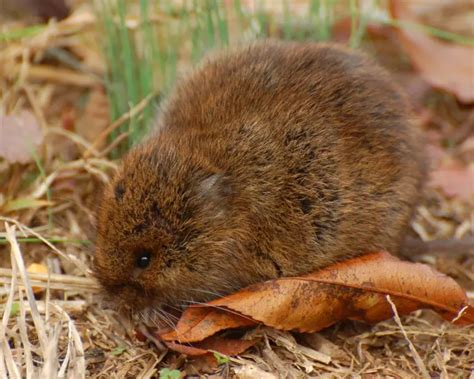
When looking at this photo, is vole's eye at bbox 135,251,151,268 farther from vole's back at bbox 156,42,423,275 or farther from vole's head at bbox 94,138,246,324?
vole's back at bbox 156,42,423,275

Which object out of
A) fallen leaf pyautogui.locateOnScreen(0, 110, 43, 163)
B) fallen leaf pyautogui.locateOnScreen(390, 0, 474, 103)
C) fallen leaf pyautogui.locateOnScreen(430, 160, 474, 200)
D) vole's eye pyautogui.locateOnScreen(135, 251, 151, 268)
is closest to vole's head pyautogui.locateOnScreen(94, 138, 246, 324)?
vole's eye pyautogui.locateOnScreen(135, 251, 151, 268)

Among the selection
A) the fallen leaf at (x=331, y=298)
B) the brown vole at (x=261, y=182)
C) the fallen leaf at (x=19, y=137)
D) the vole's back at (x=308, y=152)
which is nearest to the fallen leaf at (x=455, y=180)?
the brown vole at (x=261, y=182)

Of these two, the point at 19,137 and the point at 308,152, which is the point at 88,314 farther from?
the point at 308,152

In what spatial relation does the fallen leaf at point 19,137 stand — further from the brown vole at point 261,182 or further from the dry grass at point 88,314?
the brown vole at point 261,182

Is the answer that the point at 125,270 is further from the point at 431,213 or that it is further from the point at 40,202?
the point at 431,213

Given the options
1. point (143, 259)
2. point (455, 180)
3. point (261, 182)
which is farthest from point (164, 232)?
point (455, 180)

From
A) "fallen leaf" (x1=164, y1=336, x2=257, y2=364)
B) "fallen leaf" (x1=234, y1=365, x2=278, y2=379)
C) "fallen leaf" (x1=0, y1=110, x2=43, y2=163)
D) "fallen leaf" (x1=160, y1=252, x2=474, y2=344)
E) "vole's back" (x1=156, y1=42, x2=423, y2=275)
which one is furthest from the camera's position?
"fallen leaf" (x1=0, y1=110, x2=43, y2=163)
